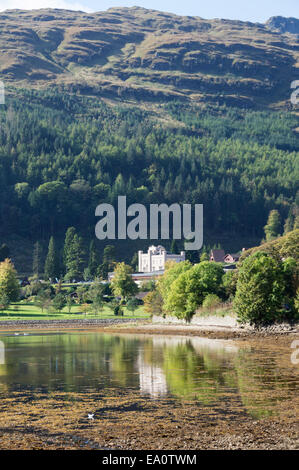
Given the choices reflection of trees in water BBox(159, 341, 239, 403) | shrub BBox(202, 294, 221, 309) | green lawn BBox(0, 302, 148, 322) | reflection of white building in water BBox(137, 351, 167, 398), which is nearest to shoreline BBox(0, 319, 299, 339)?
shrub BBox(202, 294, 221, 309)

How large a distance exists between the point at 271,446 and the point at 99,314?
339 ft

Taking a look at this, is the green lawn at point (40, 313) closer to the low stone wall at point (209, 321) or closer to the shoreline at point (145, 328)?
the shoreline at point (145, 328)

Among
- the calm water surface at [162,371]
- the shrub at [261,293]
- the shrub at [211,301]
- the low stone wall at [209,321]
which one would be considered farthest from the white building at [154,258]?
the calm water surface at [162,371]

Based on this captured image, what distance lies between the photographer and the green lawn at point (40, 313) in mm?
115625

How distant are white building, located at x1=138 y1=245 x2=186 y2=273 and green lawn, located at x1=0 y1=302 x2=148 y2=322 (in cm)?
5638

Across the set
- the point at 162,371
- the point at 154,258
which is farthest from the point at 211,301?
the point at 154,258

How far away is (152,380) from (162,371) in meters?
4.86

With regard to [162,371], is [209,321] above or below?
below

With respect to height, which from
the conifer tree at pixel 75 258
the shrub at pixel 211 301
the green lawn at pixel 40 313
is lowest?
the conifer tree at pixel 75 258

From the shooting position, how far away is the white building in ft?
627

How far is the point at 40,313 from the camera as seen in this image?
4815 inches

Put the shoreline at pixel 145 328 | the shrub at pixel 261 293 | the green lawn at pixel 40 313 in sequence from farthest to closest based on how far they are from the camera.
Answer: the green lawn at pixel 40 313 → the shrub at pixel 261 293 → the shoreline at pixel 145 328

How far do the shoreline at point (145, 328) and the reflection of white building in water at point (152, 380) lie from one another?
24.8 m

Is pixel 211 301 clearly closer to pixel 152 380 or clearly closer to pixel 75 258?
pixel 152 380
